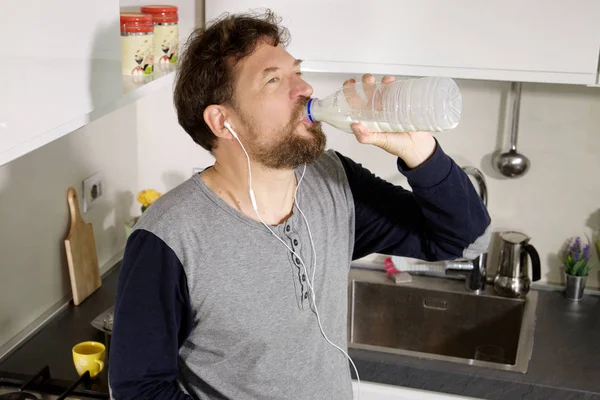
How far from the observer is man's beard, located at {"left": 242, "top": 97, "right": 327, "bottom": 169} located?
141 cm

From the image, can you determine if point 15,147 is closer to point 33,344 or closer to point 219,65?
point 219,65

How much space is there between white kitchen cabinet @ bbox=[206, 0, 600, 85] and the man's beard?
65 cm

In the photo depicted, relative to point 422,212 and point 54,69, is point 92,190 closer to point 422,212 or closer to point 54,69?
point 54,69

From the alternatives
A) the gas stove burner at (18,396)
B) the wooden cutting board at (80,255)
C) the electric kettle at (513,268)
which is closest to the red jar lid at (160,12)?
the wooden cutting board at (80,255)

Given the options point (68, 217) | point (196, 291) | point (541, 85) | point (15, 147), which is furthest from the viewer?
point (541, 85)

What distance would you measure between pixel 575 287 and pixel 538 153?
40 centimetres

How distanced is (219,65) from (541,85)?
1.17m

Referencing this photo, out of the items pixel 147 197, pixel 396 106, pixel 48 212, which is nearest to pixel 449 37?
pixel 396 106

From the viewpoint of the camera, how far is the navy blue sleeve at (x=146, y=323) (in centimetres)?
133

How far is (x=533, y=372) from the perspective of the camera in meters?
1.95

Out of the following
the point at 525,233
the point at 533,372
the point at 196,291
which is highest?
the point at 196,291

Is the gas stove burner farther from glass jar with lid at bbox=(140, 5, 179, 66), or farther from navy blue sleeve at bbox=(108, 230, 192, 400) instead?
glass jar with lid at bbox=(140, 5, 179, 66)

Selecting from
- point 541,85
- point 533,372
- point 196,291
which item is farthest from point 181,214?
point 541,85

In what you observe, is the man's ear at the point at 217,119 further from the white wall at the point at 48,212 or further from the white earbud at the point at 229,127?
the white wall at the point at 48,212
